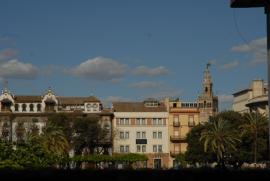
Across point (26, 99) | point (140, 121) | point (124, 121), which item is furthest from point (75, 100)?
point (140, 121)

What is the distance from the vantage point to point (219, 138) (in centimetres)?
12006

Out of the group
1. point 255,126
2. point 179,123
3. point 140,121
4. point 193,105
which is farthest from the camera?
point 193,105

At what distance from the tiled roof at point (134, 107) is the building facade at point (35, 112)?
3406 millimetres

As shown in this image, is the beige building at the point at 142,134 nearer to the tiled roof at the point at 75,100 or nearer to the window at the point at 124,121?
the window at the point at 124,121

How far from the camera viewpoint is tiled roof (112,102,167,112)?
14975 cm

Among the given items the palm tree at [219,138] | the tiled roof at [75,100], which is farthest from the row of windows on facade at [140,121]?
the palm tree at [219,138]

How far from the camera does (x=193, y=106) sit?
156625 millimetres

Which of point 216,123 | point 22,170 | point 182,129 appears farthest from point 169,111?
point 22,170

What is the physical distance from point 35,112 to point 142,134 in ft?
74.8

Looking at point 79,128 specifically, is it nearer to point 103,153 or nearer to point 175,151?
point 103,153

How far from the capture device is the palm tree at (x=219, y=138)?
4636 inches

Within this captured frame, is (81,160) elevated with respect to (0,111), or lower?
lower

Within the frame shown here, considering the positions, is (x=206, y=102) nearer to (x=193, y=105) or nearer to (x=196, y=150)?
(x=193, y=105)

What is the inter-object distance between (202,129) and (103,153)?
2601cm
